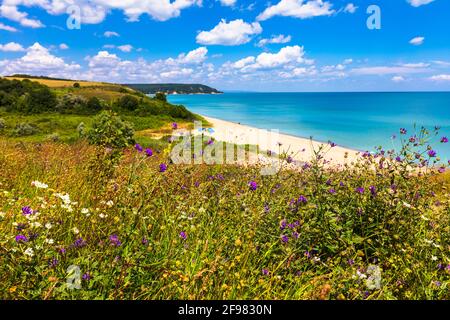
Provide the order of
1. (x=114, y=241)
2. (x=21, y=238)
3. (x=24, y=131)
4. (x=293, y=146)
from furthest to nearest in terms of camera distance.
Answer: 1. (x=24, y=131)
2. (x=293, y=146)
3. (x=114, y=241)
4. (x=21, y=238)

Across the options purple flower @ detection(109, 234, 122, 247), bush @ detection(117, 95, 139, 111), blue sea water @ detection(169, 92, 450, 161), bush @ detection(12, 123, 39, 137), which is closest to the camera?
purple flower @ detection(109, 234, 122, 247)

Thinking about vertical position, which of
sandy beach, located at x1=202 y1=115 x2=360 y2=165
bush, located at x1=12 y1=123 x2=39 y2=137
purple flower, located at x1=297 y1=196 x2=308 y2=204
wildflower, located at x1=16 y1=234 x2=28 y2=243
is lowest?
sandy beach, located at x1=202 y1=115 x2=360 y2=165

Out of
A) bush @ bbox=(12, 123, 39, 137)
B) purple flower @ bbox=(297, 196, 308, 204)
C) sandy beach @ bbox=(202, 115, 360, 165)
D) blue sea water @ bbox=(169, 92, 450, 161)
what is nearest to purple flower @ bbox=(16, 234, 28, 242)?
purple flower @ bbox=(297, 196, 308, 204)

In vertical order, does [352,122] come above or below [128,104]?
below

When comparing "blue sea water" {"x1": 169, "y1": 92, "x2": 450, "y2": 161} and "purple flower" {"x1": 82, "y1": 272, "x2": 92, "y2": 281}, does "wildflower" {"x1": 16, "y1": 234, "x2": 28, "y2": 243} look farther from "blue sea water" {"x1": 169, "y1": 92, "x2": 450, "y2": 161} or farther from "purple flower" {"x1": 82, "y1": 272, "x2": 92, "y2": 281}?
"blue sea water" {"x1": 169, "y1": 92, "x2": 450, "y2": 161}

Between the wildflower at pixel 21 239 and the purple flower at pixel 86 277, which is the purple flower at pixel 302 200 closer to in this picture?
the purple flower at pixel 86 277

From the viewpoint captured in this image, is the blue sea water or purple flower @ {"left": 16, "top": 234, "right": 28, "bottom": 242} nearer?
purple flower @ {"left": 16, "top": 234, "right": 28, "bottom": 242}

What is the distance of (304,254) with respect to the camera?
121 inches

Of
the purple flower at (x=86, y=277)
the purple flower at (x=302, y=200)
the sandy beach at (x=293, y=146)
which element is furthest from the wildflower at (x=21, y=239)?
the sandy beach at (x=293, y=146)

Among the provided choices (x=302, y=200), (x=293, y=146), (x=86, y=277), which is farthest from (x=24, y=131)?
(x=86, y=277)

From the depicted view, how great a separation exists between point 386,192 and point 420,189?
562 mm

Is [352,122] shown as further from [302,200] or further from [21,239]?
[21,239]
